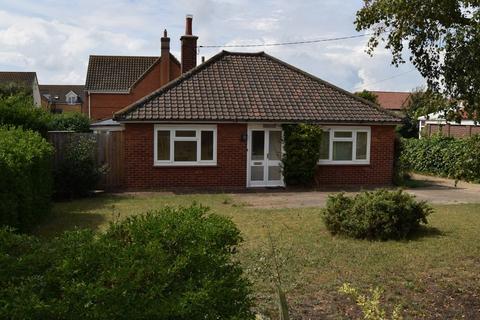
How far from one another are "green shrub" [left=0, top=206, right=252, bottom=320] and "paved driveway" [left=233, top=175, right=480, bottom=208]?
1141 centimetres

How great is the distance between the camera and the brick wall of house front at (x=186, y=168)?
1798cm

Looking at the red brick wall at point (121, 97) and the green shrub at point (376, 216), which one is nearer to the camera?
the green shrub at point (376, 216)

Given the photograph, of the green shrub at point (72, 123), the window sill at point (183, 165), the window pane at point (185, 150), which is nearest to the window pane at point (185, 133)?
the window pane at point (185, 150)

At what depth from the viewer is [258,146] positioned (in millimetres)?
19078

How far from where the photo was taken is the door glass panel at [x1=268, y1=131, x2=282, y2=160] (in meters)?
19.2

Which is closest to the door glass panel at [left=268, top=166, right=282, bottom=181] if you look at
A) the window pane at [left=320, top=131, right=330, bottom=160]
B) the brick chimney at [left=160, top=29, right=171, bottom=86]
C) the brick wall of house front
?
the brick wall of house front

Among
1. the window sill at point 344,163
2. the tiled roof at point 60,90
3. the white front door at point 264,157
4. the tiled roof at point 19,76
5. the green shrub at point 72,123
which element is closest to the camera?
the white front door at point 264,157

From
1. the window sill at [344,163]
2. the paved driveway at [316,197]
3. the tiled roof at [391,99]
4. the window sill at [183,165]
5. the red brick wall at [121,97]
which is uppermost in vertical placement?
the tiled roof at [391,99]

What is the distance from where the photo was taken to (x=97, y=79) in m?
46.9

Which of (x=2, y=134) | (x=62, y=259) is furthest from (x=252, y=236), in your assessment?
(x=62, y=259)

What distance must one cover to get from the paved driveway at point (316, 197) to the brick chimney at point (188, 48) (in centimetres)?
778

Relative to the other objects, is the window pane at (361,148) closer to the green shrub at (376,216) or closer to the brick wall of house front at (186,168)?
the brick wall of house front at (186,168)

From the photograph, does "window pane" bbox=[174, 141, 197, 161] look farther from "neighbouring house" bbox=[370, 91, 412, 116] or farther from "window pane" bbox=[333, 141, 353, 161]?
"neighbouring house" bbox=[370, 91, 412, 116]

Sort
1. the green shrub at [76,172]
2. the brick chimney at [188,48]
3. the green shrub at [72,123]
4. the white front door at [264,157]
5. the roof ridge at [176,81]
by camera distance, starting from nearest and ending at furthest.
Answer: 1. the green shrub at [76,172]
2. the roof ridge at [176,81]
3. the white front door at [264,157]
4. the brick chimney at [188,48]
5. the green shrub at [72,123]
